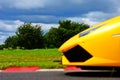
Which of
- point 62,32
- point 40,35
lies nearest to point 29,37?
point 40,35

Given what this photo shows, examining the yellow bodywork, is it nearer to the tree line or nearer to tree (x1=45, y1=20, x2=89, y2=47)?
the tree line

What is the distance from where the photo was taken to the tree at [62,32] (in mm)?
109350

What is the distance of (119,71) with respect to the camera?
8742 millimetres

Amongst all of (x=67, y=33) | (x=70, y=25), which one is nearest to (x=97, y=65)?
(x=67, y=33)

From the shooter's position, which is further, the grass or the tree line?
the tree line

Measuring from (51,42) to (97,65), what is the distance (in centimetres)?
10337

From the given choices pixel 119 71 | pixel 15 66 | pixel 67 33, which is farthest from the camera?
pixel 67 33

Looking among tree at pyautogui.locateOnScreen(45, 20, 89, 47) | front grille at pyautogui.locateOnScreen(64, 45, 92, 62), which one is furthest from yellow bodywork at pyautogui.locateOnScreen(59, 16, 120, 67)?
tree at pyautogui.locateOnScreen(45, 20, 89, 47)

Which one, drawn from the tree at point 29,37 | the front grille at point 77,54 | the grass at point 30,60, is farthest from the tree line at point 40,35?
the front grille at point 77,54

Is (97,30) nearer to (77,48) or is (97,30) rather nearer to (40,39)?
(77,48)

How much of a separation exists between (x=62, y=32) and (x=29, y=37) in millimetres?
14413

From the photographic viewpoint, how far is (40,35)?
99875 mm

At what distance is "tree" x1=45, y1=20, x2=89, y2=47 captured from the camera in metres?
109

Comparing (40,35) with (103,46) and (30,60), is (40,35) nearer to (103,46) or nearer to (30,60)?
(30,60)
